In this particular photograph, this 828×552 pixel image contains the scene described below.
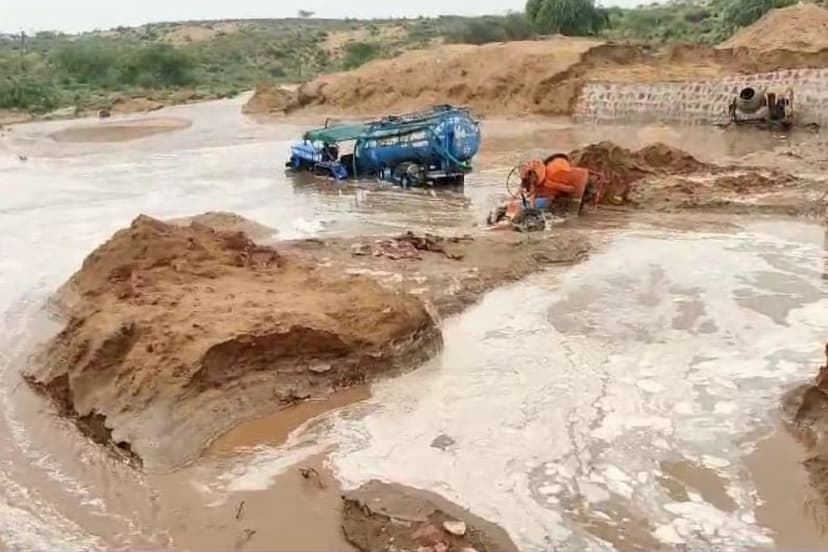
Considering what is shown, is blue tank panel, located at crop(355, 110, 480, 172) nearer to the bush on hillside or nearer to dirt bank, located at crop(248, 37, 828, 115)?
dirt bank, located at crop(248, 37, 828, 115)

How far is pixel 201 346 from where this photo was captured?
351 inches

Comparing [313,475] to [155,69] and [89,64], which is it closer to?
[155,69]

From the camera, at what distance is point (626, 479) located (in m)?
7.72

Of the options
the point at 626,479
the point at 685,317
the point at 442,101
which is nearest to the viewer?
the point at 626,479

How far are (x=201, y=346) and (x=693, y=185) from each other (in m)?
12.0

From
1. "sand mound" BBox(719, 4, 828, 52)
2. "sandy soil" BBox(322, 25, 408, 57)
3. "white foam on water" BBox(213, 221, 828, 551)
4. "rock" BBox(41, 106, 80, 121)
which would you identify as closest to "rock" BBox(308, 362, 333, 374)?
"white foam on water" BBox(213, 221, 828, 551)

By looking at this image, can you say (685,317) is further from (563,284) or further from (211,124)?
(211,124)

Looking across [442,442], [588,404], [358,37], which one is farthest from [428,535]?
[358,37]

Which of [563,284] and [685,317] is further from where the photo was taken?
[563,284]

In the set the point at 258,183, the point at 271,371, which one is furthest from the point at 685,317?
the point at 258,183

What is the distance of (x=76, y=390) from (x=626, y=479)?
4593mm

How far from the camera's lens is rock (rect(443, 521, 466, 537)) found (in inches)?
267

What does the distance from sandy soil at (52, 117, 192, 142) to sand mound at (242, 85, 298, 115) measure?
3.26 metres

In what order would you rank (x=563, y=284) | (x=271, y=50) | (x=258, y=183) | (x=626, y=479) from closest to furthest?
(x=626, y=479) → (x=563, y=284) → (x=258, y=183) → (x=271, y=50)
